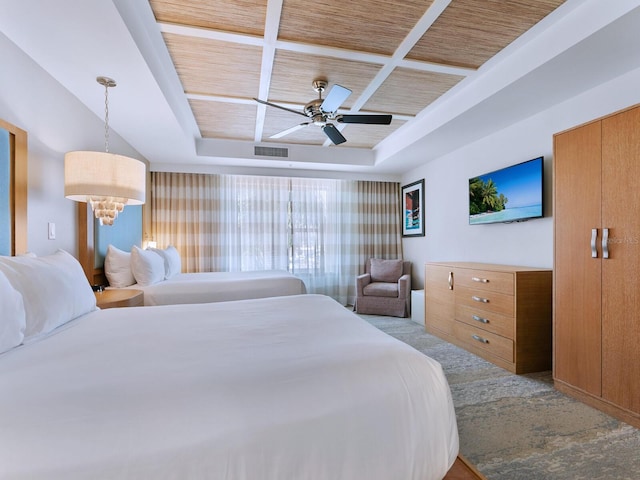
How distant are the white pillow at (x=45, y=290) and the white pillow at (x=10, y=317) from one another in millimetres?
87

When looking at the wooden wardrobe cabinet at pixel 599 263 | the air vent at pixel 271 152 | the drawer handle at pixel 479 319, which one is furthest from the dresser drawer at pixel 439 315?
the air vent at pixel 271 152

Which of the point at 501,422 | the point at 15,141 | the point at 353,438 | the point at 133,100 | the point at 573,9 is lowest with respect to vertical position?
the point at 501,422

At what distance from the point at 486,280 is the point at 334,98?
85.2 inches

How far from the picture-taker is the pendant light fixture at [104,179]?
2.23 metres

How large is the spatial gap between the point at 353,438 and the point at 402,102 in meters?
3.25

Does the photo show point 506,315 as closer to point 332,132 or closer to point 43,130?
point 332,132

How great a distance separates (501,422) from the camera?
6.40 feet

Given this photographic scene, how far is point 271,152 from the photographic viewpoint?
4.71 meters

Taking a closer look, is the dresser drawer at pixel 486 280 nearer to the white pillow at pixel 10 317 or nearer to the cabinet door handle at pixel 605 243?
the cabinet door handle at pixel 605 243

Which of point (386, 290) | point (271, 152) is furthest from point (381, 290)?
point (271, 152)

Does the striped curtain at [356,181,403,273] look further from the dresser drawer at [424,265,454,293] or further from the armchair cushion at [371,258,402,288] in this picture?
the dresser drawer at [424,265,454,293]

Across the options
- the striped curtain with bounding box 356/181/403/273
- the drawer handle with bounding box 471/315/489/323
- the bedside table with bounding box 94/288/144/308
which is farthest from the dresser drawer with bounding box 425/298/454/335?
the bedside table with bounding box 94/288/144/308

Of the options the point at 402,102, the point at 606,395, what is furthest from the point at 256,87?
the point at 606,395

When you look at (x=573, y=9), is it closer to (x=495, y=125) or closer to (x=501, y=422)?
(x=495, y=125)
